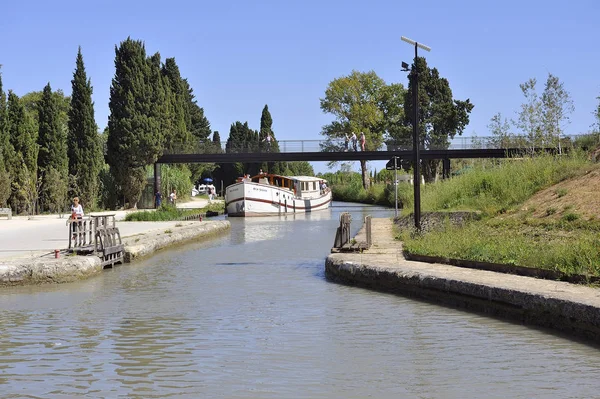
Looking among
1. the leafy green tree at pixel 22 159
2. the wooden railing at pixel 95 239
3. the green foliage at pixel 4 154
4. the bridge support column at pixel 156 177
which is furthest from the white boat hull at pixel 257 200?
the wooden railing at pixel 95 239

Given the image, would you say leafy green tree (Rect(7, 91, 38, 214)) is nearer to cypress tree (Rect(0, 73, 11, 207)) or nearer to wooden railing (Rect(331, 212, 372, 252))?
cypress tree (Rect(0, 73, 11, 207))

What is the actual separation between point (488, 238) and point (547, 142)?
2835 centimetres

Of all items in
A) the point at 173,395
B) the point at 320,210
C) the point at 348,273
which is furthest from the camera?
the point at 320,210

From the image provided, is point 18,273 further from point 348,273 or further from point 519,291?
point 519,291

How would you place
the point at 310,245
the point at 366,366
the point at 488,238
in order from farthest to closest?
the point at 310,245, the point at 488,238, the point at 366,366

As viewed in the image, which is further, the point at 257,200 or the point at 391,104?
the point at 391,104

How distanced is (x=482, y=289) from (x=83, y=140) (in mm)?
38753

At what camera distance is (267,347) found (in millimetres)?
10242

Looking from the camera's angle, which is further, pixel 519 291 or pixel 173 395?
pixel 519 291

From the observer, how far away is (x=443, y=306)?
1307 centimetres

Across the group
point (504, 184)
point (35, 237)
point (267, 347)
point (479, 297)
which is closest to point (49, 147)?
point (35, 237)

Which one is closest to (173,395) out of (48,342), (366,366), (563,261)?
(366,366)

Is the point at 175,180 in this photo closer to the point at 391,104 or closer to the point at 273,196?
the point at 273,196

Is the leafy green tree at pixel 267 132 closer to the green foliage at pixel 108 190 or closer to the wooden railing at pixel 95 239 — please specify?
the green foliage at pixel 108 190
